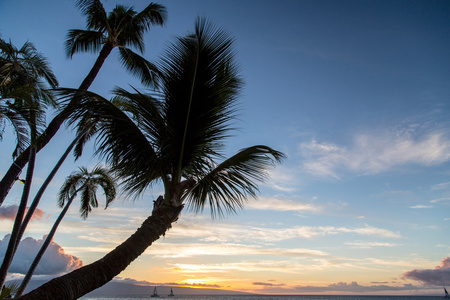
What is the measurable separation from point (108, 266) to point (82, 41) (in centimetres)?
851

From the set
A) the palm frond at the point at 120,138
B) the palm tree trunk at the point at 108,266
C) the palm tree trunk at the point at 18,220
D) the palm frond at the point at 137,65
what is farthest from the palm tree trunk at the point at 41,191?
the palm tree trunk at the point at 108,266

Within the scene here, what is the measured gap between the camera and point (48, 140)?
20.9 ft

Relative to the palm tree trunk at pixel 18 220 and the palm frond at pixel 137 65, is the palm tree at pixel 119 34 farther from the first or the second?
the palm tree trunk at pixel 18 220

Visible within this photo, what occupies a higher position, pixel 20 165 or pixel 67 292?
pixel 20 165

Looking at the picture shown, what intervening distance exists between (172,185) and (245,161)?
4.35 ft

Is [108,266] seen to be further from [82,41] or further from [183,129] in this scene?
[82,41]

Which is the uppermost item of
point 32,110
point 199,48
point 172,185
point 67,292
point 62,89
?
point 199,48

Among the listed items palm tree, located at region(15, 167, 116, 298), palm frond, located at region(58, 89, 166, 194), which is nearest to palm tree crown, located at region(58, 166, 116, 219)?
palm tree, located at region(15, 167, 116, 298)

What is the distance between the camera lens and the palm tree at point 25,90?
3994mm

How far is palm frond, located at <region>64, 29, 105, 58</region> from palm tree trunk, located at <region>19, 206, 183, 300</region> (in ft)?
24.4

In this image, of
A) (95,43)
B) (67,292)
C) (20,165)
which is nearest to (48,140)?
(20,165)

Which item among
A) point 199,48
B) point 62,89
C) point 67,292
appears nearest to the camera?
point 67,292

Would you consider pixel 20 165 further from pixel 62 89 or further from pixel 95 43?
pixel 95 43

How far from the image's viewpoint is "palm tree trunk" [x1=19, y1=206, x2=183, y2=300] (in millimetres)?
2393
